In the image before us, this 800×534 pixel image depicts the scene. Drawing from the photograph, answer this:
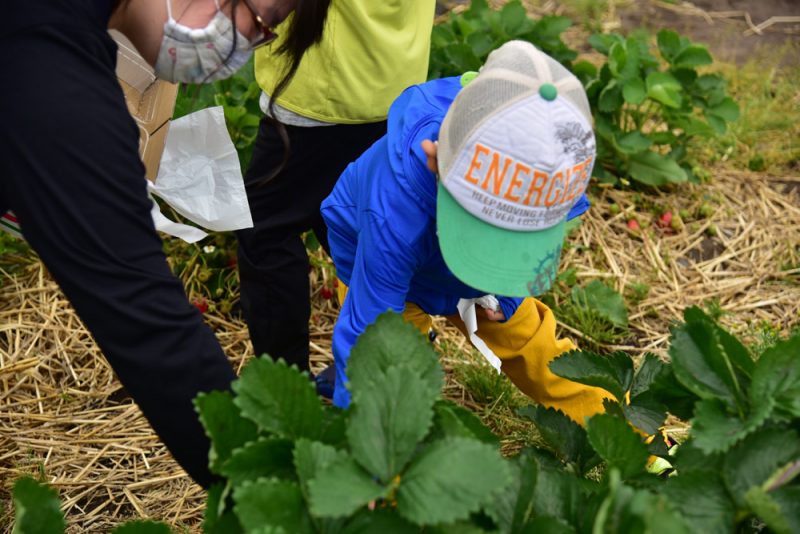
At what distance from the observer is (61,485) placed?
6.70 feet

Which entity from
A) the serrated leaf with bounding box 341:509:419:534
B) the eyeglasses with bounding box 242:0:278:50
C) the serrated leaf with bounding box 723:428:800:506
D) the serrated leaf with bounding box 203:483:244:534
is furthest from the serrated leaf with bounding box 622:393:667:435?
the eyeglasses with bounding box 242:0:278:50

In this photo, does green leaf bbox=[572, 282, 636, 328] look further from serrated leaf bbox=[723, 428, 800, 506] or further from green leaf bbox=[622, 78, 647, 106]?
serrated leaf bbox=[723, 428, 800, 506]

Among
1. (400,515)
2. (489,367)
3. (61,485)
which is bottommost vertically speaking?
(61,485)

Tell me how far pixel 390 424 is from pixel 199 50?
0.76m

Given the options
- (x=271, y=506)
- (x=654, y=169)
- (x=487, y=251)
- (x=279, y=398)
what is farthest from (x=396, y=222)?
(x=654, y=169)

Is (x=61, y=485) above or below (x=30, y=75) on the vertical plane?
below

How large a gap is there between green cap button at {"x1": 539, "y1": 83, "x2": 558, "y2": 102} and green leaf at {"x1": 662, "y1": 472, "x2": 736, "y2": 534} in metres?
0.66

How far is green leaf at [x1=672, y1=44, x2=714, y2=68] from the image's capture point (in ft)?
10.2

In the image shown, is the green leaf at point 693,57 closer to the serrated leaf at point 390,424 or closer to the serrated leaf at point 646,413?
the serrated leaf at point 646,413

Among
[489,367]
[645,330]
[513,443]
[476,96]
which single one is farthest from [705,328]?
[645,330]

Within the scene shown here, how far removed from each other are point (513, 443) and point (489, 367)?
29cm

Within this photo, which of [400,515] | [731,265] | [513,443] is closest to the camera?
[400,515]

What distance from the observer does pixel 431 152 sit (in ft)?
4.94

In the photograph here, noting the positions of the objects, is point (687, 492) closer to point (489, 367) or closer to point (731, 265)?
point (489, 367)
